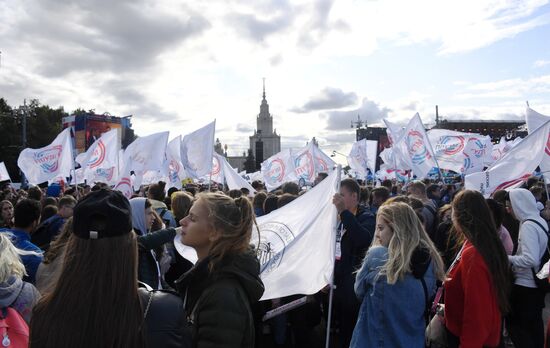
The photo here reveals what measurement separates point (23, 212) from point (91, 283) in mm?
3617

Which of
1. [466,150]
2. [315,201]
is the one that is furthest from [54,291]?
[466,150]

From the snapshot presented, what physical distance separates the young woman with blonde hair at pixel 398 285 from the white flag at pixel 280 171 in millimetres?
15447

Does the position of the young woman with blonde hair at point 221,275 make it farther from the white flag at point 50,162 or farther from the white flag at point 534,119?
the white flag at point 50,162

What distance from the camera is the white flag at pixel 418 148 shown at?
12.6 meters

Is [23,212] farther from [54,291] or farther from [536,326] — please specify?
[536,326]

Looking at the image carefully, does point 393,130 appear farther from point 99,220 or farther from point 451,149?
point 99,220

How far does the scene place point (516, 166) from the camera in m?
7.81

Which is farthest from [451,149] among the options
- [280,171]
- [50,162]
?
[50,162]

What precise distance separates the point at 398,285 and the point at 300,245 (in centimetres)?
119

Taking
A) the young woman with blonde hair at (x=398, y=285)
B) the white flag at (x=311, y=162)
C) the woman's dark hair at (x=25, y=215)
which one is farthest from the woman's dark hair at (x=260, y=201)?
the white flag at (x=311, y=162)

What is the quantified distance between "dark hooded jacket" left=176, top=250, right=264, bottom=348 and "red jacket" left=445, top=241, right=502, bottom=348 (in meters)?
1.80

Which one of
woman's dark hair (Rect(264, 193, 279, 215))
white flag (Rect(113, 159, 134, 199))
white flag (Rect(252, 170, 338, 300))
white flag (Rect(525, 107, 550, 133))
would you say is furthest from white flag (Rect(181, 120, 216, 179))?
white flag (Rect(252, 170, 338, 300))

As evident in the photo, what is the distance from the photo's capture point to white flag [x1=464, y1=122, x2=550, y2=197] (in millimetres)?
7684

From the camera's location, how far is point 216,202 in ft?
8.55
